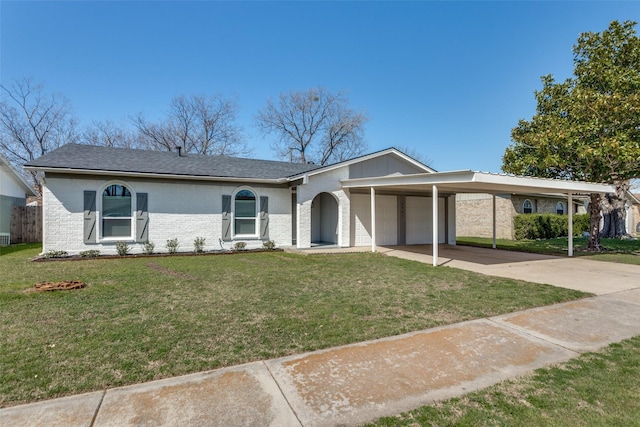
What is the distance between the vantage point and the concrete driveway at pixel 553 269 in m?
7.34

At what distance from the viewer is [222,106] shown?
31219 millimetres

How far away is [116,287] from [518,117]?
17202 millimetres

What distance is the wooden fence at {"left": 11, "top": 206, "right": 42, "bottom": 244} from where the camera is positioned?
585 inches

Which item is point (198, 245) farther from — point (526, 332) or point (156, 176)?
point (526, 332)

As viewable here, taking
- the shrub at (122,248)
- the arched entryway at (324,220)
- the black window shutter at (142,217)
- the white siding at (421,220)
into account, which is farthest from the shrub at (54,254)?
the white siding at (421,220)

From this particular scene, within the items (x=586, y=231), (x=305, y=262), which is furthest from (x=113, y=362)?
(x=586, y=231)

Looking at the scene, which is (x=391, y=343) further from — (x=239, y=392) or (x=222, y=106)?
(x=222, y=106)

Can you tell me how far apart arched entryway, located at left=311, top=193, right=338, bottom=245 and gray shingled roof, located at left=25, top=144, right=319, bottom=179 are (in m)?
2.11

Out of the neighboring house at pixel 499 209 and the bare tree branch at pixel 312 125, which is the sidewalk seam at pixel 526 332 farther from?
the bare tree branch at pixel 312 125

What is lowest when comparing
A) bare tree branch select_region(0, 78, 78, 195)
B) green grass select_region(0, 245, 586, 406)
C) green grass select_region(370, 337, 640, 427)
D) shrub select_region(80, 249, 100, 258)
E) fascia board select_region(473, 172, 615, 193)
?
green grass select_region(370, 337, 640, 427)

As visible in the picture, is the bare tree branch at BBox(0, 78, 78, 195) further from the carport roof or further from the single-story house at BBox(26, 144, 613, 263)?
the carport roof

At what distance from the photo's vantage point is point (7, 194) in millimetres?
15055

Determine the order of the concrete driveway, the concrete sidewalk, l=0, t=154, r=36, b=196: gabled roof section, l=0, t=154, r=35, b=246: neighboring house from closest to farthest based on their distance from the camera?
the concrete sidewalk < the concrete driveway < l=0, t=154, r=35, b=246: neighboring house < l=0, t=154, r=36, b=196: gabled roof section

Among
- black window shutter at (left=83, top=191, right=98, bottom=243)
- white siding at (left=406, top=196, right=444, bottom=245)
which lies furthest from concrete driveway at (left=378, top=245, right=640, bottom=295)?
black window shutter at (left=83, top=191, right=98, bottom=243)
